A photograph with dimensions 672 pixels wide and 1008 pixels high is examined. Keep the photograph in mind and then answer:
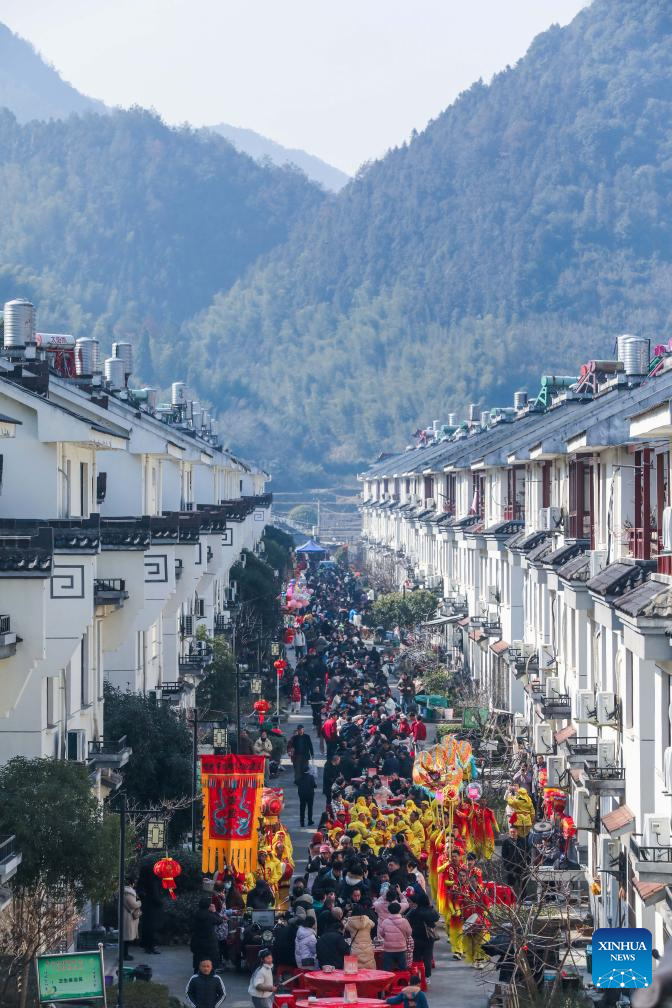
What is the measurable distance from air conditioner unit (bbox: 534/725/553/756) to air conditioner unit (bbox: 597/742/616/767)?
8.12 meters

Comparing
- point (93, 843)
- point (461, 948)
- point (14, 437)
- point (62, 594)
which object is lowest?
point (461, 948)

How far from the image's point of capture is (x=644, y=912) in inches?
797

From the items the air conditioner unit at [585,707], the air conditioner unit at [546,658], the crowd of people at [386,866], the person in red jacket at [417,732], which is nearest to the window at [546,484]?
the air conditioner unit at [546,658]

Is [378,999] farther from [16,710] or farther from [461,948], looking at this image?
[16,710]

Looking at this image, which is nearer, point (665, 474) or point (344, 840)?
point (665, 474)

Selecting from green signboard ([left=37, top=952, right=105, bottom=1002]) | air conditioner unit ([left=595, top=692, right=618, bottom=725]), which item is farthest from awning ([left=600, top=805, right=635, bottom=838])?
green signboard ([left=37, top=952, right=105, bottom=1002])

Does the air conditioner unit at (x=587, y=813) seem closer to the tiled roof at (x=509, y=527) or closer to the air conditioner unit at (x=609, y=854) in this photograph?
the air conditioner unit at (x=609, y=854)

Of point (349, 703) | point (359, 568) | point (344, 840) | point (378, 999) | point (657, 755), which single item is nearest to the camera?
point (378, 999)

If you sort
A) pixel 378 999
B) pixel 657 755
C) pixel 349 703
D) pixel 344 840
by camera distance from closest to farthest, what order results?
pixel 378 999, pixel 657 755, pixel 344 840, pixel 349 703

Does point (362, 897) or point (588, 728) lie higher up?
point (588, 728)

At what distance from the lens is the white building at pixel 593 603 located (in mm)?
19750

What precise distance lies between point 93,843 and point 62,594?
4852 mm

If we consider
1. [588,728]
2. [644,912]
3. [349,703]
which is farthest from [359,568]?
[644,912]

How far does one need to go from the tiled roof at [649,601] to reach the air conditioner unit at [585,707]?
15.1 feet
